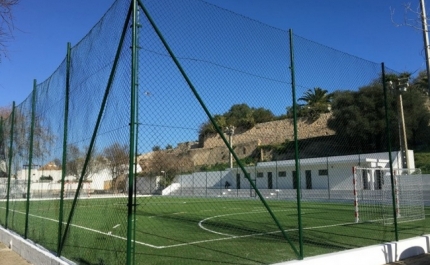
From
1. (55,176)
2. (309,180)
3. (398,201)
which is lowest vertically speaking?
(398,201)

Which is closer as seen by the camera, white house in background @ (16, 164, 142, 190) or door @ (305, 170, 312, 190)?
white house in background @ (16, 164, 142, 190)

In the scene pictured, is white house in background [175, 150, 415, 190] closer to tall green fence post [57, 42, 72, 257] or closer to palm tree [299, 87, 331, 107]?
palm tree [299, 87, 331, 107]

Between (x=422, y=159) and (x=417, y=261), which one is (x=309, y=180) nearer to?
(x=422, y=159)

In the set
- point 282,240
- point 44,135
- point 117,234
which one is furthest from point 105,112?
point 282,240

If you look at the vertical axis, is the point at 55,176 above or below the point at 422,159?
below

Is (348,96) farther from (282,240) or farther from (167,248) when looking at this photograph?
(167,248)

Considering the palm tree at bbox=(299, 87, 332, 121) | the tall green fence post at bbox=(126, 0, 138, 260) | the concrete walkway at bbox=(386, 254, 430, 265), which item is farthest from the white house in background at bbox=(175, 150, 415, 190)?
the tall green fence post at bbox=(126, 0, 138, 260)

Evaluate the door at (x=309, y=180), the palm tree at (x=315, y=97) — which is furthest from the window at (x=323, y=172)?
the palm tree at (x=315, y=97)

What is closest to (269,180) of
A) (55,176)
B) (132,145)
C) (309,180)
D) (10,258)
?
(309,180)

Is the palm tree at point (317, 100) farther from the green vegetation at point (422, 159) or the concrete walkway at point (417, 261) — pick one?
the green vegetation at point (422, 159)

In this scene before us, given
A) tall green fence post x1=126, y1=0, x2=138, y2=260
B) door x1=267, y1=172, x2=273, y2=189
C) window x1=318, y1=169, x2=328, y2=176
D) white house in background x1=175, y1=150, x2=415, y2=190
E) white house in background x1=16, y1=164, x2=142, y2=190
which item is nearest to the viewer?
tall green fence post x1=126, y1=0, x2=138, y2=260

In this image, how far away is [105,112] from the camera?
5629mm

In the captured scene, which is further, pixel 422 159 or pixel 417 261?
pixel 422 159

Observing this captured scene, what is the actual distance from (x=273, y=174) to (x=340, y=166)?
550 cm
